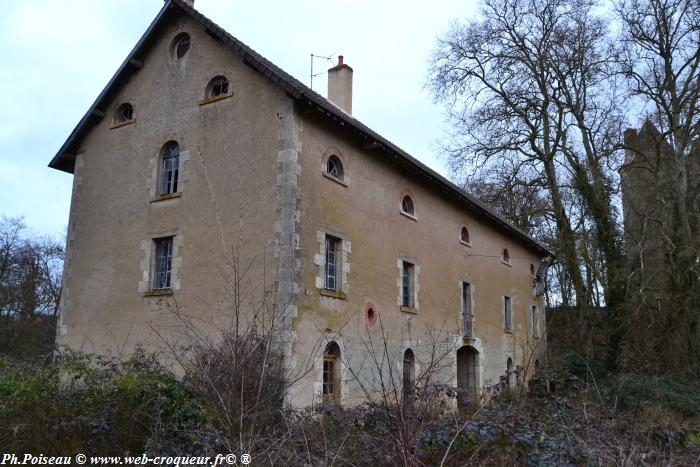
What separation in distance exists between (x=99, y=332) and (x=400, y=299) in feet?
22.0

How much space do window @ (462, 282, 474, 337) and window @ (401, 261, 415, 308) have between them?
3.18 metres

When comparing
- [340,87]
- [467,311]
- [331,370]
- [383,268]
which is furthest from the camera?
[467,311]

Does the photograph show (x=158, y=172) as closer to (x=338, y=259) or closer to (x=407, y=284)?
(x=338, y=259)

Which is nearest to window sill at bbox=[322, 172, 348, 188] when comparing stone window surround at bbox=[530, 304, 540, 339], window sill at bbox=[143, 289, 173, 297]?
window sill at bbox=[143, 289, 173, 297]

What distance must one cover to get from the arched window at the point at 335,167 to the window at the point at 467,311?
6.48 meters

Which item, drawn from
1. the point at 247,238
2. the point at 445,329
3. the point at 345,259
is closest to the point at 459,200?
the point at 445,329

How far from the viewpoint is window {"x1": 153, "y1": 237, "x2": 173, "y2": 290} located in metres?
13.3

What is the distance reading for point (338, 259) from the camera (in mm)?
13164

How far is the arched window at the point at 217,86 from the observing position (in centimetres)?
1349

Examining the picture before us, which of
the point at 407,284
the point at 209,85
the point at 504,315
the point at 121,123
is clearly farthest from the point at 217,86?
the point at 504,315

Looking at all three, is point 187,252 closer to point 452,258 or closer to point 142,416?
point 142,416

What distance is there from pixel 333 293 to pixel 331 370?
1520 millimetres

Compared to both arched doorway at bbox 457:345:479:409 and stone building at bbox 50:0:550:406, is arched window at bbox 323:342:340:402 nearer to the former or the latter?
stone building at bbox 50:0:550:406

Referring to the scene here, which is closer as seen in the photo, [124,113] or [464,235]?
[124,113]
